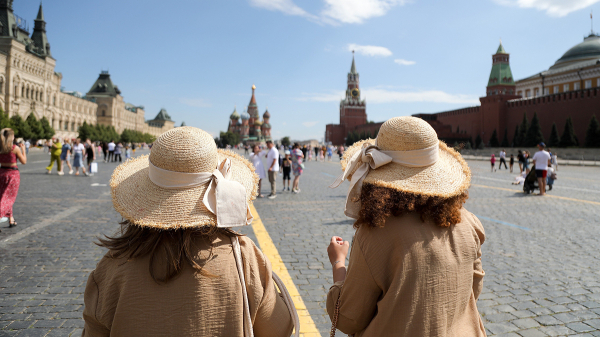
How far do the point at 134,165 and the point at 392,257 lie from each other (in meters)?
1.08

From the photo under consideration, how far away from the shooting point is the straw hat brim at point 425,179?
1.45 metres

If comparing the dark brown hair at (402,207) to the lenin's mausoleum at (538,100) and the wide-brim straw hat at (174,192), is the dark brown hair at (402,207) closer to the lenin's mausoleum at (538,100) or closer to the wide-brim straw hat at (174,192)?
the wide-brim straw hat at (174,192)

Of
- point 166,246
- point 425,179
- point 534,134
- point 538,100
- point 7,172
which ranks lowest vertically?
point 7,172

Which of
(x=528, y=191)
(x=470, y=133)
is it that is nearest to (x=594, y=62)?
(x=470, y=133)

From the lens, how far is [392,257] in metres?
1.42

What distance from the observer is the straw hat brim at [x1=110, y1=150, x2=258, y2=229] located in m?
1.31

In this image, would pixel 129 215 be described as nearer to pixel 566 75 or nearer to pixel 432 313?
pixel 432 313

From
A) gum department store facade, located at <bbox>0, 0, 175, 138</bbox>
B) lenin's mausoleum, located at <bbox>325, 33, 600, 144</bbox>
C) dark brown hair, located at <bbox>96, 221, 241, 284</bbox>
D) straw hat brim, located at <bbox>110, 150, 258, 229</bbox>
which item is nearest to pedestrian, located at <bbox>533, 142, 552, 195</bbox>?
straw hat brim, located at <bbox>110, 150, 258, 229</bbox>

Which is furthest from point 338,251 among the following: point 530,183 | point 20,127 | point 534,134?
point 20,127

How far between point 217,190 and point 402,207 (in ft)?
2.16

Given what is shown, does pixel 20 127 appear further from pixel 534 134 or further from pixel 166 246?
pixel 534 134

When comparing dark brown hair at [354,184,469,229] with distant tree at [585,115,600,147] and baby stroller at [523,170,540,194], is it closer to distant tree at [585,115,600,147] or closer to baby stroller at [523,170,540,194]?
baby stroller at [523,170,540,194]

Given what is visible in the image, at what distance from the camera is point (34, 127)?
47.9 metres

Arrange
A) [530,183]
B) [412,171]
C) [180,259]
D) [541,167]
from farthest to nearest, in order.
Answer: [530,183], [541,167], [412,171], [180,259]
